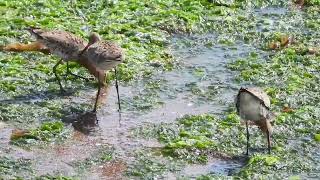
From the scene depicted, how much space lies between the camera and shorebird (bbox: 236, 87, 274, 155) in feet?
28.1

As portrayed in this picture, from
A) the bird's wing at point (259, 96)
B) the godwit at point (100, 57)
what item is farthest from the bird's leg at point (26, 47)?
the bird's wing at point (259, 96)

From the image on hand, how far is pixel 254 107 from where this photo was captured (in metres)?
8.69

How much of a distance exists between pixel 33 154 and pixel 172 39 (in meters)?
4.35

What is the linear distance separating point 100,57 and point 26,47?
173cm

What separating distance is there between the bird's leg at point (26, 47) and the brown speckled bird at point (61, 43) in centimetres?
57

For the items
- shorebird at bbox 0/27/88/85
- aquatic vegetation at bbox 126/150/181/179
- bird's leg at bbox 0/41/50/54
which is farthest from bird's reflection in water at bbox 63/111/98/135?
bird's leg at bbox 0/41/50/54

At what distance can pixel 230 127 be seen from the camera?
958 centimetres

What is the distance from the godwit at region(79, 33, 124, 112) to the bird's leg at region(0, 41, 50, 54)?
2.96 ft

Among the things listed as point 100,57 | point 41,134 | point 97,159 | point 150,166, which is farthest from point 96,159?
point 100,57

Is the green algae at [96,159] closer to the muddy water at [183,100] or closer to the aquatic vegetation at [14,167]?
the muddy water at [183,100]

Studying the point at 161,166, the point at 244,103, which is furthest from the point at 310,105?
the point at 161,166

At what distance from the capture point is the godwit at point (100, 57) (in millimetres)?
9953

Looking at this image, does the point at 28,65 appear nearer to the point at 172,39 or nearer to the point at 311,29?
the point at 172,39

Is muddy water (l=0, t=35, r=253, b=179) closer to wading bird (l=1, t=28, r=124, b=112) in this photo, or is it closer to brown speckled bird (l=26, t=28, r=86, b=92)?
wading bird (l=1, t=28, r=124, b=112)
